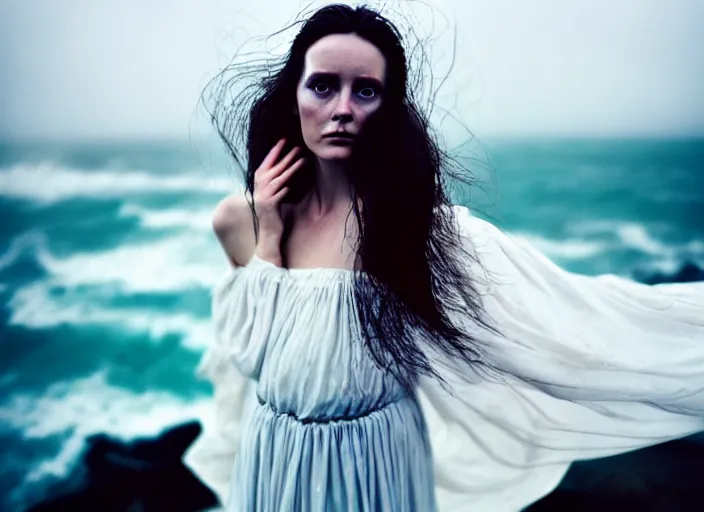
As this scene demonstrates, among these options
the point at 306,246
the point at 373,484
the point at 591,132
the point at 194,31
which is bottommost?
the point at 373,484

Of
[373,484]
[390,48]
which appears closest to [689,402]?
[373,484]

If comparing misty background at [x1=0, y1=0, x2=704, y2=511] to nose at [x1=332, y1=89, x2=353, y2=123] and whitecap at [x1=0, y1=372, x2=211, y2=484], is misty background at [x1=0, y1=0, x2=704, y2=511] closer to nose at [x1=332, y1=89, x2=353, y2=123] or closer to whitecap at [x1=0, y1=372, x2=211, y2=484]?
whitecap at [x1=0, y1=372, x2=211, y2=484]

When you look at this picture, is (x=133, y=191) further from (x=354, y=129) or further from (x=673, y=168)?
(x=673, y=168)

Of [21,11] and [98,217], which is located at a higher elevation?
[21,11]

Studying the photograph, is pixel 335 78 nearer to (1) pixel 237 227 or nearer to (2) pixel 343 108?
(2) pixel 343 108

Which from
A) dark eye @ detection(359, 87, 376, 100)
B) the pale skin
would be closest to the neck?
the pale skin

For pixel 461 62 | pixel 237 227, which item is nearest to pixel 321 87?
pixel 237 227

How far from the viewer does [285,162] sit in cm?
97

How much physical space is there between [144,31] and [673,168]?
1.15m

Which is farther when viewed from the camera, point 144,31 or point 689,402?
point 144,31

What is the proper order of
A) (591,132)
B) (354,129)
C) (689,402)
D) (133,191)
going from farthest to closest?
(133,191) < (591,132) < (689,402) < (354,129)

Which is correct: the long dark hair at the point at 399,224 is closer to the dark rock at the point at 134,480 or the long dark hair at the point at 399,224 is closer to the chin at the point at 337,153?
the chin at the point at 337,153

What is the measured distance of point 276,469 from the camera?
95 centimetres

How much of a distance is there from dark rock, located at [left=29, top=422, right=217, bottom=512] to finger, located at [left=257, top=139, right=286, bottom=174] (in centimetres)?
64
